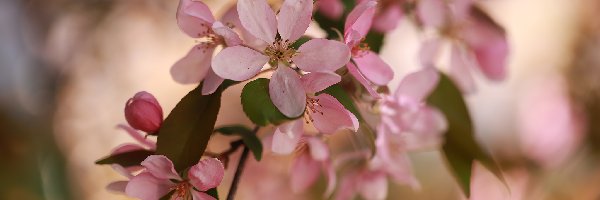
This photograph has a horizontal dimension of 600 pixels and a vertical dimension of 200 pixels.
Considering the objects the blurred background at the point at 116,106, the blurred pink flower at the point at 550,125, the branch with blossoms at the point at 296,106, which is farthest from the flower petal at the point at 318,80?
the blurred pink flower at the point at 550,125

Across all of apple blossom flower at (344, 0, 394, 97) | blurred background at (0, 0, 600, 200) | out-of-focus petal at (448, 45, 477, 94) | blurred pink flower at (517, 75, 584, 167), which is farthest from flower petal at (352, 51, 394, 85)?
blurred pink flower at (517, 75, 584, 167)

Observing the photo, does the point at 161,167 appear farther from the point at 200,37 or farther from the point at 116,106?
the point at 116,106

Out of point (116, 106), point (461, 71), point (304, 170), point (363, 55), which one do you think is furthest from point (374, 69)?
point (116, 106)

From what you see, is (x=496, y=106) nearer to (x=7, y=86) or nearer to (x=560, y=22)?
(x=560, y=22)

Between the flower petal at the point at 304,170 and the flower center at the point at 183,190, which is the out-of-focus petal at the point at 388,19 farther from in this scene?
the flower center at the point at 183,190

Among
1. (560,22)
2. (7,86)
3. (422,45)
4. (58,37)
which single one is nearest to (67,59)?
(58,37)

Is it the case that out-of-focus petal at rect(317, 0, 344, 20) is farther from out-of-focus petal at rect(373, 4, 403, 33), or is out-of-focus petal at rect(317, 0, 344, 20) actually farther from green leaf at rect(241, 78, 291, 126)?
green leaf at rect(241, 78, 291, 126)
